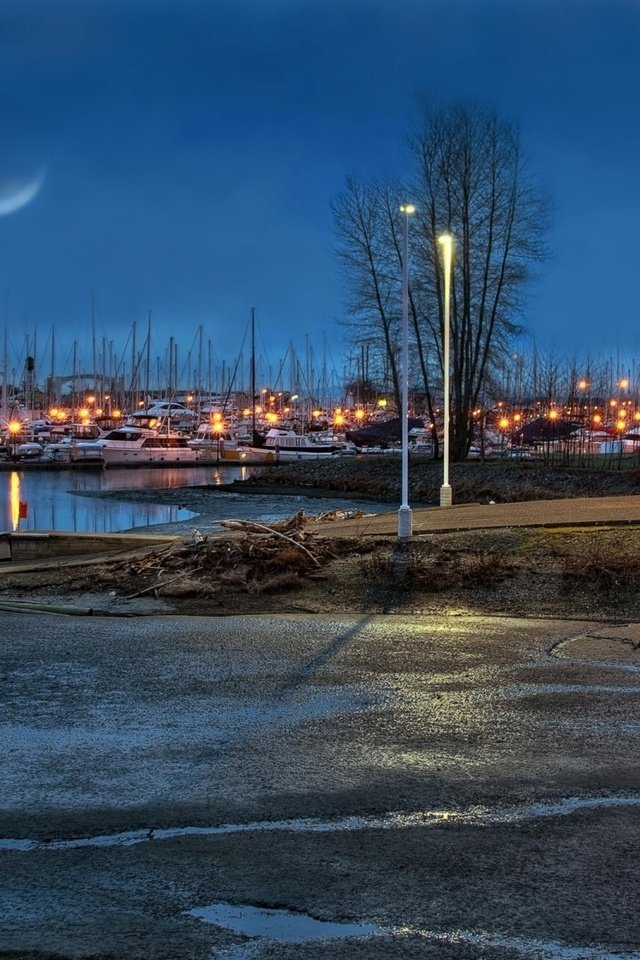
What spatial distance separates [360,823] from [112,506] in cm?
3589

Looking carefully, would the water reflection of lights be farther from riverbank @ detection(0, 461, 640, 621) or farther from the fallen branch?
riverbank @ detection(0, 461, 640, 621)

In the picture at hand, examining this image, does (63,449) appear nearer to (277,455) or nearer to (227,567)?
(277,455)

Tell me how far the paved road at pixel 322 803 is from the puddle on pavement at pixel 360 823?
16 mm

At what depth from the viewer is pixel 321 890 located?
4203 mm

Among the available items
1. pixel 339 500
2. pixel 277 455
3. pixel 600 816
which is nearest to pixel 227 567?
pixel 600 816

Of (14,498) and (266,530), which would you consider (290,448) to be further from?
(266,530)

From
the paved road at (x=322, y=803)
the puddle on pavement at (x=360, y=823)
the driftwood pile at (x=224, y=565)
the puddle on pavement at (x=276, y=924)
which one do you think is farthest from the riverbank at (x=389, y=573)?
the puddle on pavement at (x=276, y=924)

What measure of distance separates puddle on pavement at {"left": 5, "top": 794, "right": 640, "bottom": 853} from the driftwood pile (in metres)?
7.53

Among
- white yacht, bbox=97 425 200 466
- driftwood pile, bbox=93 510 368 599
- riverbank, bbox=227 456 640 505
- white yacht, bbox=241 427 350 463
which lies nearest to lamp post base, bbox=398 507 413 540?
driftwood pile, bbox=93 510 368 599

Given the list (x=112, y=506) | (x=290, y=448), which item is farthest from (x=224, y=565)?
(x=290, y=448)

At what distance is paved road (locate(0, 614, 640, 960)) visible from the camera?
3.88m

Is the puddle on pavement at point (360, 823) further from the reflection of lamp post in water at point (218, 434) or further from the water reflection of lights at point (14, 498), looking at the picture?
the reflection of lamp post in water at point (218, 434)

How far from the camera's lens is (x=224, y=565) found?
13.3 m

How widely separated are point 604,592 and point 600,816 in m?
6.92
